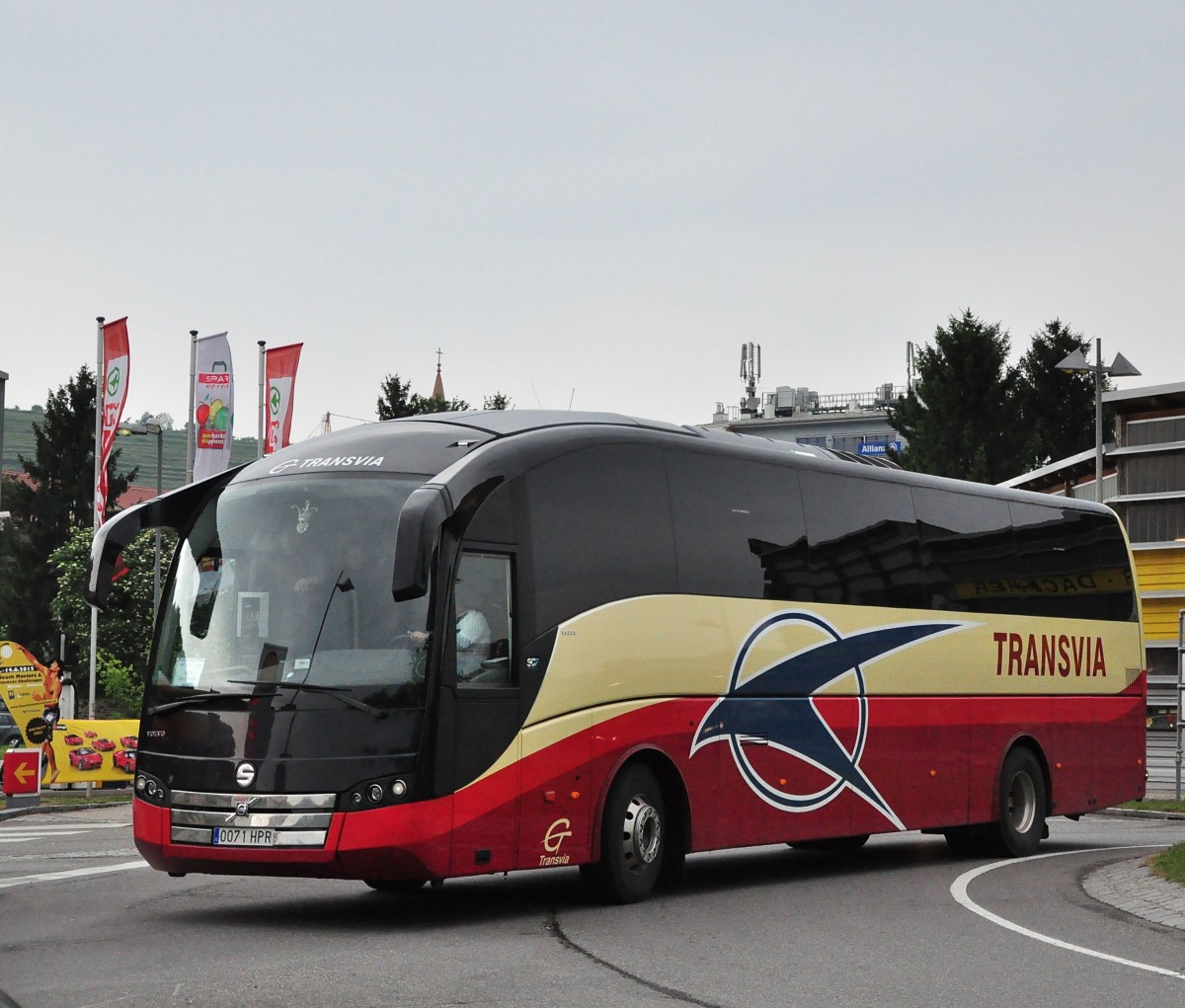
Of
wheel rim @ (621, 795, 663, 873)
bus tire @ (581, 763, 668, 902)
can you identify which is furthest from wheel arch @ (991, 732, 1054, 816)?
wheel rim @ (621, 795, 663, 873)

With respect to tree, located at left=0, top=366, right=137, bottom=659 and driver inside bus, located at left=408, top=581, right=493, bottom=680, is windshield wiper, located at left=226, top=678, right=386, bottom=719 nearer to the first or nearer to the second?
driver inside bus, located at left=408, top=581, right=493, bottom=680

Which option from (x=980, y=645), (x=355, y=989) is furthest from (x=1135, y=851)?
(x=355, y=989)

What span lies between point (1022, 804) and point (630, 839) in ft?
24.3

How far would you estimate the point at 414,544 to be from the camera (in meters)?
11.0

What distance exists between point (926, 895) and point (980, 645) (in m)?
4.45

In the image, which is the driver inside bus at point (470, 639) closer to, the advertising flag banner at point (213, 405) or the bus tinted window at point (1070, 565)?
the bus tinted window at point (1070, 565)

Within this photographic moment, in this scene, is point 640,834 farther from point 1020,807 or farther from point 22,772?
point 22,772

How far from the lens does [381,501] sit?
12.5 metres

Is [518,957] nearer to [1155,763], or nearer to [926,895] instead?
[926,895]

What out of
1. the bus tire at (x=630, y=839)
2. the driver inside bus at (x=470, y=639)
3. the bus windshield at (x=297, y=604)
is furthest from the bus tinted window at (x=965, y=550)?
the bus windshield at (x=297, y=604)

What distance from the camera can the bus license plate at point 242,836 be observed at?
11.7m

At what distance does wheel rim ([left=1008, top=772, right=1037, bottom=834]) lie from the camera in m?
19.3

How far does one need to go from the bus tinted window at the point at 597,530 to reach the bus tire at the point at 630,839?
1377 millimetres

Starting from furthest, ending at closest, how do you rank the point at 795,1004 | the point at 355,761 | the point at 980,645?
the point at 980,645 < the point at 355,761 < the point at 795,1004
